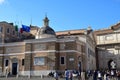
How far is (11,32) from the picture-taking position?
71.0 m

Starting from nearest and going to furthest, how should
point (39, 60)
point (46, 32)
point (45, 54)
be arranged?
point (45, 54), point (39, 60), point (46, 32)

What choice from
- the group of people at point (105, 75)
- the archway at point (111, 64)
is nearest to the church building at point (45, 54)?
the group of people at point (105, 75)

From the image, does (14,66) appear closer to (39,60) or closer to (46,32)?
(39,60)

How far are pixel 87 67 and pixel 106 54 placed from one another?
15834mm

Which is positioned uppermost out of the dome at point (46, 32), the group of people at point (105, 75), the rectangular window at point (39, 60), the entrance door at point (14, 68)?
the dome at point (46, 32)

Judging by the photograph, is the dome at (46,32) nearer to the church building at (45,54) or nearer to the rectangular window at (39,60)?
the church building at (45,54)

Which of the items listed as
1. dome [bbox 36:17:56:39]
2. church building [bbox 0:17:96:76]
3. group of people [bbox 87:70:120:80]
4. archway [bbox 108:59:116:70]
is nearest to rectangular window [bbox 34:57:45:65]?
church building [bbox 0:17:96:76]

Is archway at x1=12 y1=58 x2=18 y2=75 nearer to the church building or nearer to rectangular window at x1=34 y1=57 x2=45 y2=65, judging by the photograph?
the church building

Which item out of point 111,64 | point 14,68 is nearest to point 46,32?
point 14,68

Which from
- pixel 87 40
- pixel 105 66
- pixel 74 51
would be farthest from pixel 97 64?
pixel 74 51

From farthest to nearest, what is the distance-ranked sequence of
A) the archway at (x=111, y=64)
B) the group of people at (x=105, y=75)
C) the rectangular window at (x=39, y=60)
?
the archway at (x=111, y=64) < the rectangular window at (x=39, y=60) < the group of people at (x=105, y=75)

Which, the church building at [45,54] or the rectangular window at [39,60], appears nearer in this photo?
the church building at [45,54]

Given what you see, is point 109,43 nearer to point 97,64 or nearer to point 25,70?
point 97,64

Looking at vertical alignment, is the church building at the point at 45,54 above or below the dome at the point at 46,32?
below
